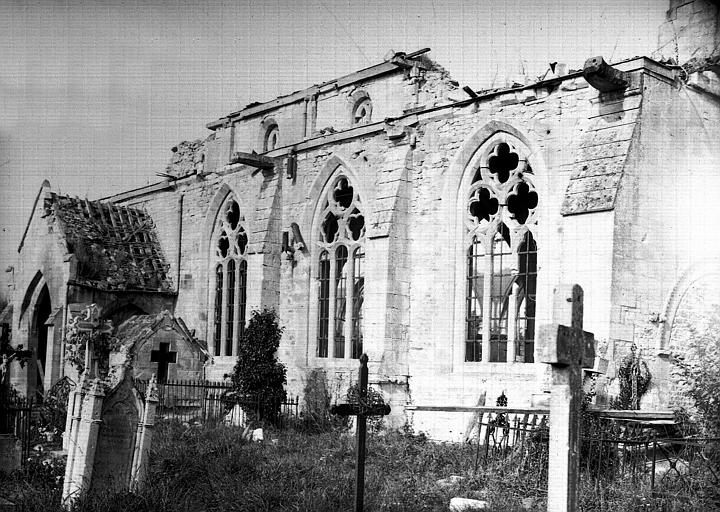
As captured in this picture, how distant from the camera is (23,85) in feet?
37.0

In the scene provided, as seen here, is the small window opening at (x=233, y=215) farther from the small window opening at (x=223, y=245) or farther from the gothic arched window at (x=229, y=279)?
the small window opening at (x=223, y=245)

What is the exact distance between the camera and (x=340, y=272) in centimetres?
1905

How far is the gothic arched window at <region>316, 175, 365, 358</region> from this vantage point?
1844cm

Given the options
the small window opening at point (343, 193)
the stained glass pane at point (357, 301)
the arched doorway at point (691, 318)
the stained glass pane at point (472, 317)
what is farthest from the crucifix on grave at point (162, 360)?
the arched doorway at point (691, 318)

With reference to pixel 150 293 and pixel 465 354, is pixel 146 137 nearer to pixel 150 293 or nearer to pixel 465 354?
pixel 150 293

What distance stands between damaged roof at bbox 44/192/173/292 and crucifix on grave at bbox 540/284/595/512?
619 inches

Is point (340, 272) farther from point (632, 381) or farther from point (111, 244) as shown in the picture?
point (632, 381)

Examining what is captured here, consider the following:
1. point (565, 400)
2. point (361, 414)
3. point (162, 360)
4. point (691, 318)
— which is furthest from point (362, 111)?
point (565, 400)

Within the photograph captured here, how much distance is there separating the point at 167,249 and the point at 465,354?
36.0ft

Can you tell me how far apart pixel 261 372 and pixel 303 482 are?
678cm

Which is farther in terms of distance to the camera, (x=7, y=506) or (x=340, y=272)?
(x=340, y=272)

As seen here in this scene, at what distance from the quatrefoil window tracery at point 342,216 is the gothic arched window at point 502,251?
3.10 m

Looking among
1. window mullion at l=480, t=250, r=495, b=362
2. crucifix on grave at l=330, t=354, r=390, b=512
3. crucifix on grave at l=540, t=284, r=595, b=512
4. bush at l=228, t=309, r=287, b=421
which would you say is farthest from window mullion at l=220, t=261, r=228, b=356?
crucifix on grave at l=540, t=284, r=595, b=512

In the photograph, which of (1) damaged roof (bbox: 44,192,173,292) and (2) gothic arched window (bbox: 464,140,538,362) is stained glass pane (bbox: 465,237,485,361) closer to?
(2) gothic arched window (bbox: 464,140,538,362)
